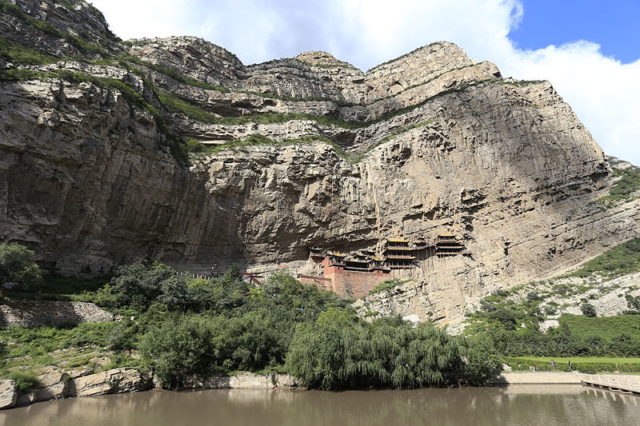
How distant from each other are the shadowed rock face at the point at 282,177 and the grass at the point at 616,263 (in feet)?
4.91

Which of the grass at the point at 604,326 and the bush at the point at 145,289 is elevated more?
the bush at the point at 145,289

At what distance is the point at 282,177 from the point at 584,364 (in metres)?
28.4

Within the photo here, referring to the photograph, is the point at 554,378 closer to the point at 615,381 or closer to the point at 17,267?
the point at 615,381

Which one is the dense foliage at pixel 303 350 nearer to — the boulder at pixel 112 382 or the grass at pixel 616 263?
the boulder at pixel 112 382

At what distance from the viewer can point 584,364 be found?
2366 cm

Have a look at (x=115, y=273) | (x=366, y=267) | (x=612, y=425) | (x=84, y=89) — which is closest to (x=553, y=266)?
(x=366, y=267)

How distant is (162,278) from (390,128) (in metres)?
34.5

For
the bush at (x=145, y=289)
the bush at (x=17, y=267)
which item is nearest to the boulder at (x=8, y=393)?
the bush at (x=17, y=267)

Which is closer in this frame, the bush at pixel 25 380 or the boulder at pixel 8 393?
the boulder at pixel 8 393

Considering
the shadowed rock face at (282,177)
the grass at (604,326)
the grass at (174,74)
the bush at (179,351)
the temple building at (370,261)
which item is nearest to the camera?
the bush at (179,351)

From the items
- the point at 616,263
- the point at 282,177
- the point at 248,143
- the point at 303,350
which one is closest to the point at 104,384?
the point at 303,350

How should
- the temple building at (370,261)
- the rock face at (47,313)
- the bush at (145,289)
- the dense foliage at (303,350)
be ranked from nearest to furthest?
1. the dense foliage at (303,350)
2. the rock face at (47,313)
3. the bush at (145,289)
4. the temple building at (370,261)

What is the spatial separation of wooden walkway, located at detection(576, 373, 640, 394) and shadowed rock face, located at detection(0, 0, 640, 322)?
12.1 meters

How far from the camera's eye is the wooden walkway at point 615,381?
68.3 ft
